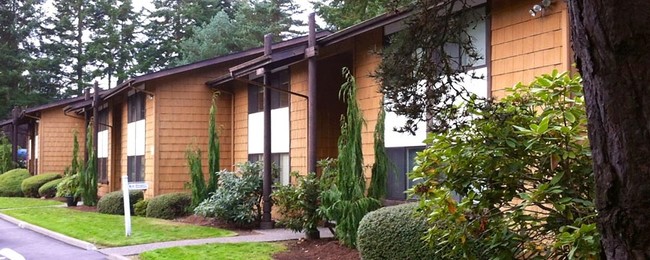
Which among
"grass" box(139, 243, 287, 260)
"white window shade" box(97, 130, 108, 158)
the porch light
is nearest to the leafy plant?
"grass" box(139, 243, 287, 260)

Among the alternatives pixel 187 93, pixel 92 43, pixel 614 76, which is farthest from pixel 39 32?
pixel 614 76

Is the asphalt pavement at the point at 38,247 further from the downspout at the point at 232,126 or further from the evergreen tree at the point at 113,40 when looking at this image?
the evergreen tree at the point at 113,40

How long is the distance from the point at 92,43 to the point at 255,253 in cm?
4423

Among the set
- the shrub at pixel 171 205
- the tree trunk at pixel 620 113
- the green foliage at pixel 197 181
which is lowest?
the shrub at pixel 171 205

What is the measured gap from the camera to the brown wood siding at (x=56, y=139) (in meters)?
32.9

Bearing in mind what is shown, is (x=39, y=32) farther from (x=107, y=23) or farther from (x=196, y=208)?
(x=196, y=208)

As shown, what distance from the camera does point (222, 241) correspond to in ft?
44.9

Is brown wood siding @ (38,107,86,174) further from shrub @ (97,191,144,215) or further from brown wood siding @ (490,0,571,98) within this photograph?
brown wood siding @ (490,0,571,98)

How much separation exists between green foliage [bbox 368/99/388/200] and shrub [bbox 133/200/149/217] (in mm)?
10813

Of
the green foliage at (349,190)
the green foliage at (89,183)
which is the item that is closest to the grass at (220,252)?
the green foliage at (349,190)

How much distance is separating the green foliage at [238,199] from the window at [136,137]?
20.7 ft

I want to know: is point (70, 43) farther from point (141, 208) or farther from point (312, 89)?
point (312, 89)

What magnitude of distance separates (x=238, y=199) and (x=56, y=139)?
2060 centimetres

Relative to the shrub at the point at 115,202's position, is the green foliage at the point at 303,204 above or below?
above
